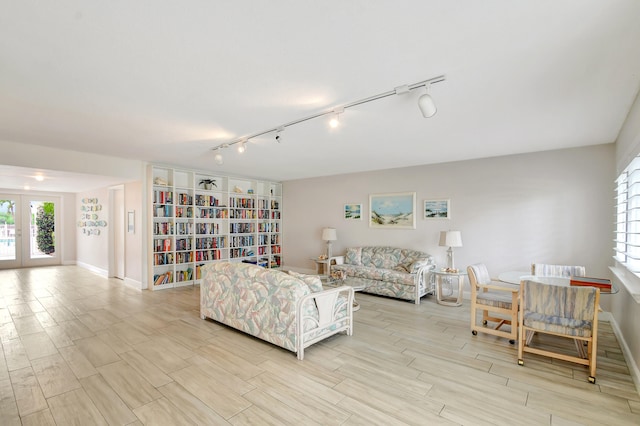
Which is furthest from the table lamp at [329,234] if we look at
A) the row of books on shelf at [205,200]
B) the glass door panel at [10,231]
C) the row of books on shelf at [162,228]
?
the glass door panel at [10,231]

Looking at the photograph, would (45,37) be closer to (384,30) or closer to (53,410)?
(384,30)

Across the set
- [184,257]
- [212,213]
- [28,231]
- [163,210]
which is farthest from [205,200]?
[28,231]

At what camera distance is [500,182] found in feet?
16.4

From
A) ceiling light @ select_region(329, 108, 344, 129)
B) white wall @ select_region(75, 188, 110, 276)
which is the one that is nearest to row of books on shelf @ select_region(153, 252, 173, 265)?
white wall @ select_region(75, 188, 110, 276)

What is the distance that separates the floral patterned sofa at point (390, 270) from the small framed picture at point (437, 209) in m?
0.77

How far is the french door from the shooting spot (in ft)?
27.4

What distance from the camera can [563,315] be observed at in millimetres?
2717

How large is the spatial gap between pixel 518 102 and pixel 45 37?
374 centimetres

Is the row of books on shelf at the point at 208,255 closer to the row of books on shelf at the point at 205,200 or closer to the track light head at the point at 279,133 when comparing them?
the row of books on shelf at the point at 205,200

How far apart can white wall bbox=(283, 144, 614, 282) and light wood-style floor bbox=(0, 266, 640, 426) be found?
131 cm

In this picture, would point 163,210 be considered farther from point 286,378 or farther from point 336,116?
point 286,378

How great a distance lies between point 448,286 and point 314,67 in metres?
4.86

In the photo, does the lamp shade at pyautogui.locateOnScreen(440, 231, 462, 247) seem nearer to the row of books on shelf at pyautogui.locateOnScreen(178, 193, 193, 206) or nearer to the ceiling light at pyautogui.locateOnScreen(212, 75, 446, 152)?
the ceiling light at pyautogui.locateOnScreen(212, 75, 446, 152)

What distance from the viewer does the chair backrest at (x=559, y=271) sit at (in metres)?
3.67
